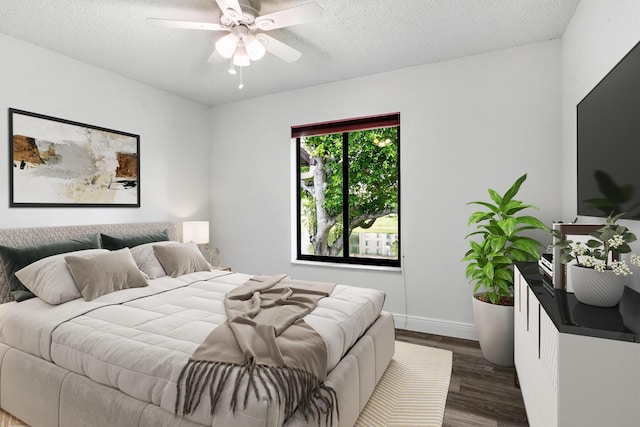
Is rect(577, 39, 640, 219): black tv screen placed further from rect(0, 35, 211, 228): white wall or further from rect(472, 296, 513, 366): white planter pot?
rect(0, 35, 211, 228): white wall

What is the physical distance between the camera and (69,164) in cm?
304

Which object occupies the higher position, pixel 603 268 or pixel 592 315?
pixel 603 268

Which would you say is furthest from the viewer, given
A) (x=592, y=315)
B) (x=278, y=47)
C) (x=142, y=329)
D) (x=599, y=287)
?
(x=278, y=47)

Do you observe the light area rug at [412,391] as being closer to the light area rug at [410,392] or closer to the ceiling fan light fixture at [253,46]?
the light area rug at [410,392]

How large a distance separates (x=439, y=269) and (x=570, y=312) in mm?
2066

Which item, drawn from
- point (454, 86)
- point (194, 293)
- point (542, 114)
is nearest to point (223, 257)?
point (194, 293)

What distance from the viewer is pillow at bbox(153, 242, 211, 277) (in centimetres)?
299

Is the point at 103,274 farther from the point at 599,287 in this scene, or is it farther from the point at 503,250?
the point at 503,250

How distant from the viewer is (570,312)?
1230 mm

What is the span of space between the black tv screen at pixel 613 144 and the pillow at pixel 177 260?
10.2 ft

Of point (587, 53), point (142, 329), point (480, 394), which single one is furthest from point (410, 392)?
point (587, 53)

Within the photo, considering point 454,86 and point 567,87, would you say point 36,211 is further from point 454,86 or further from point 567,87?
point 567,87

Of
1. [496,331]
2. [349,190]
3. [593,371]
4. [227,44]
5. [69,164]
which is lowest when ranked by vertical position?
[496,331]

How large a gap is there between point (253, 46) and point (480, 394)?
9.60 ft
